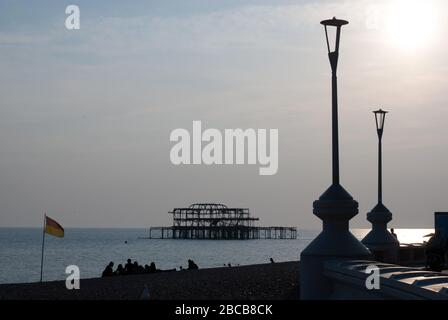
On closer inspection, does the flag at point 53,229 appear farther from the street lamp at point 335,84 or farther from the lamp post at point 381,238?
the street lamp at point 335,84

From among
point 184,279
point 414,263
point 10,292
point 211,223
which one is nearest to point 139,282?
point 184,279

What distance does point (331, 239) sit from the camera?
12.9 metres

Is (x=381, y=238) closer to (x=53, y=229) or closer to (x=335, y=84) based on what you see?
(x=335, y=84)

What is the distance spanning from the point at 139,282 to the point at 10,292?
12.9 feet

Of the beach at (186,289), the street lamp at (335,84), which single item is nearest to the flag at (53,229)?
the beach at (186,289)

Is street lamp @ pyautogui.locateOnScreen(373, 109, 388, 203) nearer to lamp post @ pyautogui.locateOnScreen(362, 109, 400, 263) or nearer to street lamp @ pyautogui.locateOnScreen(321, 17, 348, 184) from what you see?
lamp post @ pyautogui.locateOnScreen(362, 109, 400, 263)

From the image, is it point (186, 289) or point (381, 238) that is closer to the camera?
point (186, 289)

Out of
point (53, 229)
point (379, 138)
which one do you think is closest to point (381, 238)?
point (379, 138)

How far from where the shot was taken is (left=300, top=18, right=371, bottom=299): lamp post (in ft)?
41.2

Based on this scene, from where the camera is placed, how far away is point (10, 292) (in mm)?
21938

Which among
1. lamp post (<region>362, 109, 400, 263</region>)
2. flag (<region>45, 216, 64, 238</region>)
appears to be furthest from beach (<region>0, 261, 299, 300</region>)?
flag (<region>45, 216, 64, 238</region>)

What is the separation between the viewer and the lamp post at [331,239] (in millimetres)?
12548

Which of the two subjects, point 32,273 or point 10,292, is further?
point 32,273
